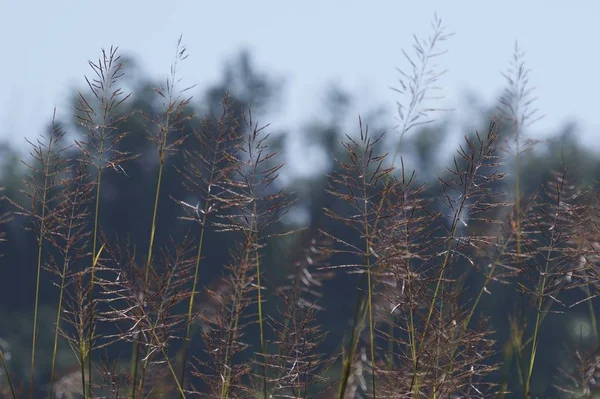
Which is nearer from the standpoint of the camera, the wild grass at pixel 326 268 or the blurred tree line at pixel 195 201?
the wild grass at pixel 326 268

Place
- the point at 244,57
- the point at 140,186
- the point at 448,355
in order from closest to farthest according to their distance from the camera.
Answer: the point at 448,355, the point at 140,186, the point at 244,57

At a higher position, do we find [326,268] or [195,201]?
[195,201]

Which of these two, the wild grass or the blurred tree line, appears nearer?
the wild grass

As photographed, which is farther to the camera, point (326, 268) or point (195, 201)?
point (195, 201)

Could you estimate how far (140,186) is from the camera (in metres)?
30.3

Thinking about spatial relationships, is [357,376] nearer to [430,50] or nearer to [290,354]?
[290,354]

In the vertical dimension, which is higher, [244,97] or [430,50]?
[244,97]

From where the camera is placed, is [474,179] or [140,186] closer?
[474,179]

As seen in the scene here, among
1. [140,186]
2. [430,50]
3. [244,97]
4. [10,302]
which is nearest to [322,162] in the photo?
[244,97]

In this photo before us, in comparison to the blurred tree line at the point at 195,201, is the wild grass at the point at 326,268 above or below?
below

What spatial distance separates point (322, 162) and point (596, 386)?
32466 mm

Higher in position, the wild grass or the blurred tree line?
the blurred tree line

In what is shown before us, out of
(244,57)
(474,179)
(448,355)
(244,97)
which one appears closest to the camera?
(474,179)

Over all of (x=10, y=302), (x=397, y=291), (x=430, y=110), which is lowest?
(x=397, y=291)
